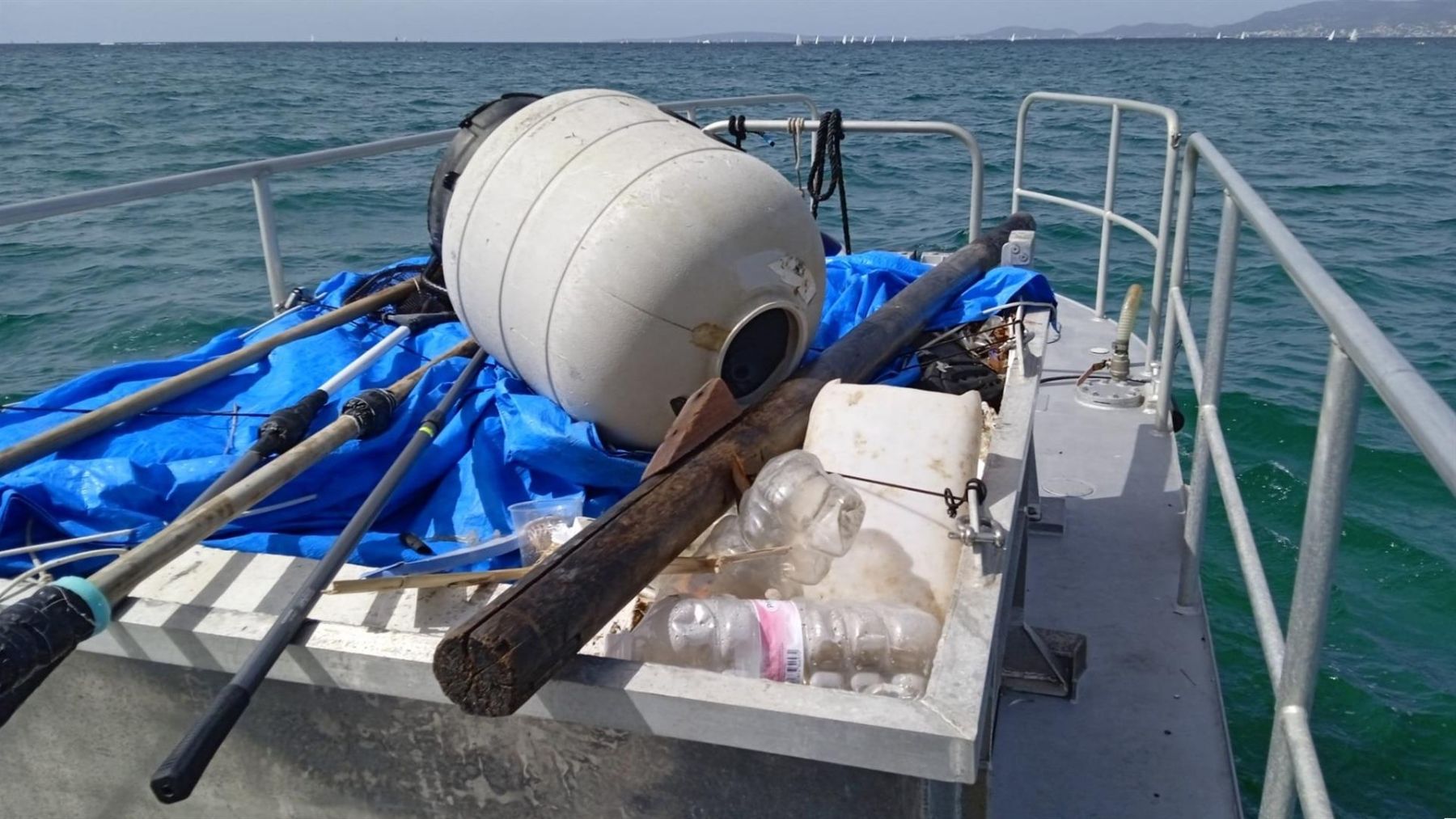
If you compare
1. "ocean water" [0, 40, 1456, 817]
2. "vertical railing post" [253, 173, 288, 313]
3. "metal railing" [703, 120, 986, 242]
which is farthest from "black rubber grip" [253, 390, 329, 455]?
"ocean water" [0, 40, 1456, 817]

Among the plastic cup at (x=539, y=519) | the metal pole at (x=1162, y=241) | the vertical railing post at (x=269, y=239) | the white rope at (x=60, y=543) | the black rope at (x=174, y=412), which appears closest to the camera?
the white rope at (x=60, y=543)

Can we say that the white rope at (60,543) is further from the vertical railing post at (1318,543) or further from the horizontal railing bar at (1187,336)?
the horizontal railing bar at (1187,336)

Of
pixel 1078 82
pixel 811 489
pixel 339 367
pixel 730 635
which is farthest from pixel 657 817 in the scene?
pixel 1078 82

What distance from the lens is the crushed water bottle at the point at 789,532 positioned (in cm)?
222

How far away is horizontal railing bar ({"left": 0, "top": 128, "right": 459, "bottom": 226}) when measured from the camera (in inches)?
125

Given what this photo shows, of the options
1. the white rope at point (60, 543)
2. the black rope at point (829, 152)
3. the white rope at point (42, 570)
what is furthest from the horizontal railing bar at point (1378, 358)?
the black rope at point (829, 152)

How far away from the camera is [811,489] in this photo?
2.30 m

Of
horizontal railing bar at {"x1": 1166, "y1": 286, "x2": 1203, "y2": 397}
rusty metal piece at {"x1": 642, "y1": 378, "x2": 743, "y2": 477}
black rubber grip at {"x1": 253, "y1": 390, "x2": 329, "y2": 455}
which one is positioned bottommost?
horizontal railing bar at {"x1": 1166, "y1": 286, "x2": 1203, "y2": 397}

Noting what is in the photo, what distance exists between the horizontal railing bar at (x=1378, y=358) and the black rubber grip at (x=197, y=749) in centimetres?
153

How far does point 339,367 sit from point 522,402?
867mm

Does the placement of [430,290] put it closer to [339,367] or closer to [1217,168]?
[339,367]

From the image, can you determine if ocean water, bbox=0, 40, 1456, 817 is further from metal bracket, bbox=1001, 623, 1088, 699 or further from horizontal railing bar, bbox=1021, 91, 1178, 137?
horizontal railing bar, bbox=1021, 91, 1178, 137

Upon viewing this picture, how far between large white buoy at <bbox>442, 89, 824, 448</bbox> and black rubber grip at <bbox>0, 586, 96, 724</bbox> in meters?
1.15

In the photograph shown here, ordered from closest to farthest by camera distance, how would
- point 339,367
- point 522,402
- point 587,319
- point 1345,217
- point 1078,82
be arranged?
1. point 587,319
2. point 522,402
3. point 339,367
4. point 1345,217
5. point 1078,82
